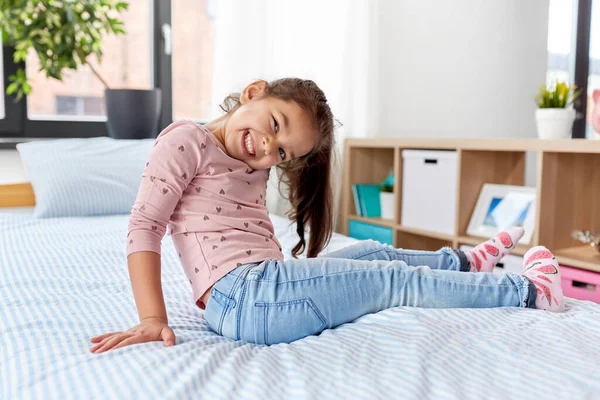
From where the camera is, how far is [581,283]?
1826 millimetres

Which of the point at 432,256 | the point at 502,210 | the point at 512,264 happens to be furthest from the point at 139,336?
the point at 502,210

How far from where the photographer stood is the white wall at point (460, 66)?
2.96m

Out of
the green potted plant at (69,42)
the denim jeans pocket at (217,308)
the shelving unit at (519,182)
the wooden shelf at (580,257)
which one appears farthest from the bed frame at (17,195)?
the wooden shelf at (580,257)

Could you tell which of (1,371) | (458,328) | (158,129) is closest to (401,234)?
(158,129)

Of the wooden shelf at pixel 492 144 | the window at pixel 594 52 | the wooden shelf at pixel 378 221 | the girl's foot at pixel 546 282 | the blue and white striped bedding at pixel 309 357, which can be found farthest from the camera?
the window at pixel 594 52

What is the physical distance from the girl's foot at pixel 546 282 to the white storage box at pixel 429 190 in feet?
3.58

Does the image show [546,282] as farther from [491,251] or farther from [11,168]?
[11,168]

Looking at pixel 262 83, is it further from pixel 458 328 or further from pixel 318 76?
pixel 318 76

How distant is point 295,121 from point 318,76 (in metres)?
1.66

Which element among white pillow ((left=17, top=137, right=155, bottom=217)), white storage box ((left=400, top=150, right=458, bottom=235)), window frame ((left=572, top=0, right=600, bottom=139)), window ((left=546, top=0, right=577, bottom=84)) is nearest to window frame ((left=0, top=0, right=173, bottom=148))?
white pillow ((left=17, top=137, right=155, bottom=217))

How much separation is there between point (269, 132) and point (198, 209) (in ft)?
0.59

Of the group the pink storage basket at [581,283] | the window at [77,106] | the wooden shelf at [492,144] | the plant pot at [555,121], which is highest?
the window at [77,106]

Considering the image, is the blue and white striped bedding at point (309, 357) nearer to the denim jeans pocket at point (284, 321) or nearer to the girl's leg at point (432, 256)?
the denim jeans pocket at point (284, 321)

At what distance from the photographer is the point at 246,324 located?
3.11 ft
